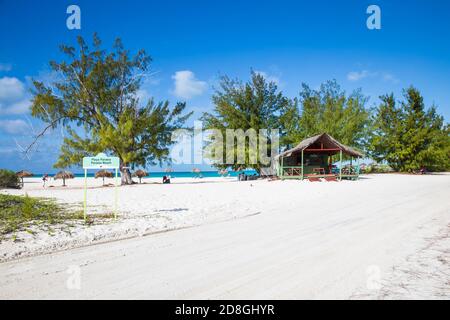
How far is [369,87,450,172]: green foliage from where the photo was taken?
137ft

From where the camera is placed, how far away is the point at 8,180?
82.9ft

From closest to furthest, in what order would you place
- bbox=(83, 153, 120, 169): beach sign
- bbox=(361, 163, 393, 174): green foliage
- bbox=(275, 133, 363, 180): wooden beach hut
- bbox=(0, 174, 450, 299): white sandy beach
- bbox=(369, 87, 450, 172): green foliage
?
1. bbox=(0, 174, 450, 299): white sandy beach
2. bbox=(83, 153, 120, 169): beach sign
3. bbox=(275, 133, 363, 180): wooden beach hut
4. bbox=(369, 87, 450, 172): green foliage
5. bbox=(361, 163, 393, 174): green foliage

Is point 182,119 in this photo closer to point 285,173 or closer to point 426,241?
point 285,173

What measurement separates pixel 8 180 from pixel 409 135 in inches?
1979

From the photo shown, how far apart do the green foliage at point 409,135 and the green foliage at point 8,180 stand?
155 feet

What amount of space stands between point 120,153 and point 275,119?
21.8 m

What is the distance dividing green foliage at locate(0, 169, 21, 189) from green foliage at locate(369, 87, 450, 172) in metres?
47.3

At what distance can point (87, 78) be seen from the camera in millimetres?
26781

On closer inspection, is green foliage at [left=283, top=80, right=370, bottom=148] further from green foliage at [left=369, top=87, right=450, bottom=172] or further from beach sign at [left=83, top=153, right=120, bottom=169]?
beach sign at [left=83, top=153, right=120, bottom=169]

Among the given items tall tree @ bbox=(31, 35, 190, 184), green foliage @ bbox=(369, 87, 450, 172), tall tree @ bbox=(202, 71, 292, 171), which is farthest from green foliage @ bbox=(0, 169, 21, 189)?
green foliage @ bbox=(369, 87, 450, 172)

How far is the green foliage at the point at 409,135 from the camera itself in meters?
41.9

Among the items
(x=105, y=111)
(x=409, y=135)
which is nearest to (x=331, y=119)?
(x=409, y=135)

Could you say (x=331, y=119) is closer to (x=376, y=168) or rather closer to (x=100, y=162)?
(x=376, y=168)

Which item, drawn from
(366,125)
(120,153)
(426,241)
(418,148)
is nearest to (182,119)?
(120,153)
